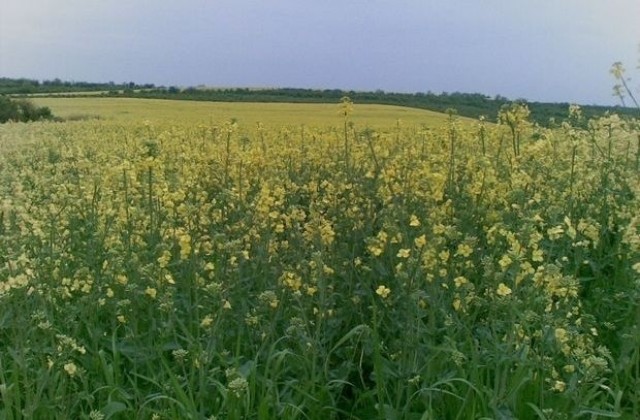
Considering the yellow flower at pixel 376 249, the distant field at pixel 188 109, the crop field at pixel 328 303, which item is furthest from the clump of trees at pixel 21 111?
the yellow flower at pixel 376 249

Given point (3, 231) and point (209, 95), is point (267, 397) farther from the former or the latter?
point (209, 95)

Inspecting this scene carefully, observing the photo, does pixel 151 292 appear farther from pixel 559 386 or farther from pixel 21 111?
pixel 21 111

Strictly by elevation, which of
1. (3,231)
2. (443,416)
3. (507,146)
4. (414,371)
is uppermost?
(507,146)

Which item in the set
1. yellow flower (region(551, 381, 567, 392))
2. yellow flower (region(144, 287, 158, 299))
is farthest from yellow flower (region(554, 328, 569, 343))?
yellow flower (region(144, 287, 158, 299))

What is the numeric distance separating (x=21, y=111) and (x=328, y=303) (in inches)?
1090

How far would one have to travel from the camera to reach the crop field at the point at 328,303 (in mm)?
2715

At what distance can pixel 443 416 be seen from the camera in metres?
2.89

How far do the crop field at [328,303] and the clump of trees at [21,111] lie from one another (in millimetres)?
25284

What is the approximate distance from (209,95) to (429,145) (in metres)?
23.9

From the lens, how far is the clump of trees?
1094 inches

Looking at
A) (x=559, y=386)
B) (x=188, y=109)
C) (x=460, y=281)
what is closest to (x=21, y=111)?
(x=188, y=109)

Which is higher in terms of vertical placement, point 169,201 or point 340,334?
point 169,201

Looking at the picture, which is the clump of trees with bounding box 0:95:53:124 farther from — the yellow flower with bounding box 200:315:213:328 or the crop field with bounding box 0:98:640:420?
the yellow flower with bounding box 200:315:213:328

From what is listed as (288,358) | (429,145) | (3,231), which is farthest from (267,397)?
(429,145)
